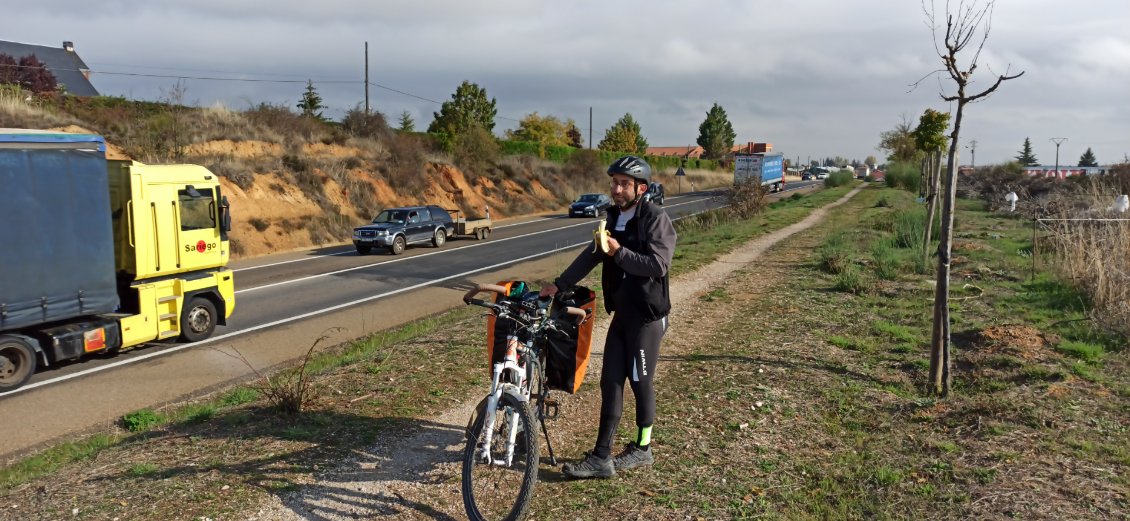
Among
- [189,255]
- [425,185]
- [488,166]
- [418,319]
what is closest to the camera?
[189,255]

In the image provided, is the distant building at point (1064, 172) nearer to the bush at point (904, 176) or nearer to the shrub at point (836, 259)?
the bush at point (904, 176)

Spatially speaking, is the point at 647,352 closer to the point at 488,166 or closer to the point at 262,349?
the point at 262,349

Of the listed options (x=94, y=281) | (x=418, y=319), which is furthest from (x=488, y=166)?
(x=94, y=281)

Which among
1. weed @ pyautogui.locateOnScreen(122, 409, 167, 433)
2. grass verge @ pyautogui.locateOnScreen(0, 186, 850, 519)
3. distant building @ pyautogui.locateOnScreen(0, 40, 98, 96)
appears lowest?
weed @ pyautogui.locateOnScreen(122, 409, 167, 433)

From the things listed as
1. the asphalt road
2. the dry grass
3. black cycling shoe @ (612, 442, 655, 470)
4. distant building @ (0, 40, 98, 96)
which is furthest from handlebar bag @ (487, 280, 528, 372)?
distant building @ (0, 40, 98, 96)

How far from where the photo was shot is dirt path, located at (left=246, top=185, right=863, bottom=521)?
400cm

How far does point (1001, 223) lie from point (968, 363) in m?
19.5

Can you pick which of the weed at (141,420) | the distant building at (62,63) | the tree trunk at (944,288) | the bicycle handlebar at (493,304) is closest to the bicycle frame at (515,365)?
the bicycle handlebar at (493,304)

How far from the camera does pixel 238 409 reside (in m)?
6.07

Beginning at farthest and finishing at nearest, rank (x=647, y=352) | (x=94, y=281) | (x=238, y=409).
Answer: (x=94, y=281)
(x=238, y=409)
(x=647, y=352)

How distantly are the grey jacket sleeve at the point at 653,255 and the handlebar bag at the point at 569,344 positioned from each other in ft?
1.19

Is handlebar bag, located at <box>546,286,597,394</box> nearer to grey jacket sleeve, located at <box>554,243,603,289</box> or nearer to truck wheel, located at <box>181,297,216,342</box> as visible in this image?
grey jacket sleeve, located at <box>554,243,603,289</box>

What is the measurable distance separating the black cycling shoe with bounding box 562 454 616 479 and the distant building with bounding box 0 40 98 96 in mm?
56926

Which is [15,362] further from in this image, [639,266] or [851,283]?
[851,283]
